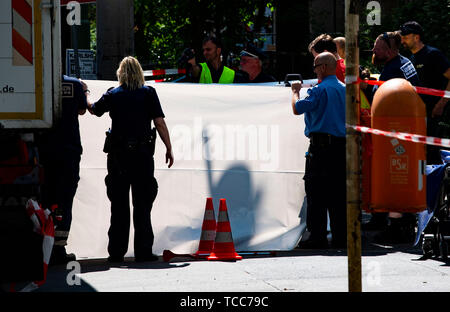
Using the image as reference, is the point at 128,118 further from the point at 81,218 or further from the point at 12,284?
the point at 12,284

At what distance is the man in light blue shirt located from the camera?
946cm

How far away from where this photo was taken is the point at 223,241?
29.3ft

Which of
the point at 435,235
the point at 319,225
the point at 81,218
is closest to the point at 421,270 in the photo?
the point at 435,235

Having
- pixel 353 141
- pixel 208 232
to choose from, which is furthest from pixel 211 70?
pixel 353 141

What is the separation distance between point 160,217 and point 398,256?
2323 millimetres

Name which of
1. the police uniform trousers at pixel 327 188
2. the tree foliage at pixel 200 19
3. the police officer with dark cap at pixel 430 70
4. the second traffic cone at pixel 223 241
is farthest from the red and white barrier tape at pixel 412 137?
the tree foliage at pixel 200 19

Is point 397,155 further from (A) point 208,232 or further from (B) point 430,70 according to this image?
(B) point 430,70

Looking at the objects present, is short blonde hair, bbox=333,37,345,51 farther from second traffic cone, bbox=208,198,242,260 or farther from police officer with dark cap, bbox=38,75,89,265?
police officer with dark cap, bbox=38,75,89,265

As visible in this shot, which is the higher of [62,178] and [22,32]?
[22,32]

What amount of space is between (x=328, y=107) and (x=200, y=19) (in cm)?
958

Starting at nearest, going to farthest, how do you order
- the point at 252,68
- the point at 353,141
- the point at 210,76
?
the point at 353,141 < the point at 210,76 < the point at 252,68

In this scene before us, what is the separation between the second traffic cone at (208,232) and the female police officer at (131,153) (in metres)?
0.59

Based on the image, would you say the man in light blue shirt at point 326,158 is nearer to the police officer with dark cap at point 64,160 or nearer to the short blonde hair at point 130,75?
the short blonde hair at point 130,75

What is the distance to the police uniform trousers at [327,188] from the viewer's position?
9.55 metres
